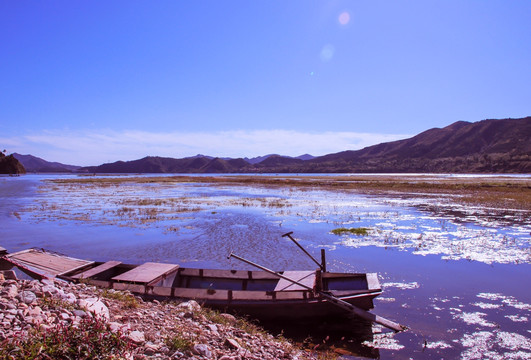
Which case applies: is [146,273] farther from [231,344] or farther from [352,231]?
[352,231]

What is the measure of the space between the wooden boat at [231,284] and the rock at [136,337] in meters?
3.45

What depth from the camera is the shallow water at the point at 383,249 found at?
31.8 ft

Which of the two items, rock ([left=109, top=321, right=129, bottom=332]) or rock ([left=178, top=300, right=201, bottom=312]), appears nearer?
rock ([left=109, top=321, right=129, bottom=332])

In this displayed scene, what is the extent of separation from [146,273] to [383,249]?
1304cm

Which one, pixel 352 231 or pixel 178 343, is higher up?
pixel 178 343

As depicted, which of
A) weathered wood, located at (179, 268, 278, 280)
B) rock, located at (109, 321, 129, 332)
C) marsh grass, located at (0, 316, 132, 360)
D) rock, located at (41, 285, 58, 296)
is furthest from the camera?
weathered wood, located at (179, 268, 278, 280)

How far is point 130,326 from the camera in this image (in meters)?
6.91

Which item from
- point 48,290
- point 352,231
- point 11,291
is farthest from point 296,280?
point 352,231

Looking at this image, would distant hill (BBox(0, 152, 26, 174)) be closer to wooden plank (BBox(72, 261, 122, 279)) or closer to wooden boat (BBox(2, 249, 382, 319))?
wooden boat (BBox(2, 249, 382, 319))

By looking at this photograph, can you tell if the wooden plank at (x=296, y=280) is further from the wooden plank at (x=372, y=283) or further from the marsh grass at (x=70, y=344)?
the marsh grass at (x=70, y=344)

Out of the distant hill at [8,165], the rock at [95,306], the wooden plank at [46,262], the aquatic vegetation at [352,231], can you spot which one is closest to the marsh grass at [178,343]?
the rock at [95,306]

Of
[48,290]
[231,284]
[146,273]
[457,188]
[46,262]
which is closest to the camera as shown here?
[48,290]

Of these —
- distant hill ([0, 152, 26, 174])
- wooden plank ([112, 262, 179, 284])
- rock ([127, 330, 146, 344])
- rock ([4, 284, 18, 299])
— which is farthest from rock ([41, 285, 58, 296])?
distant hill ([0, 152, 26, 174])

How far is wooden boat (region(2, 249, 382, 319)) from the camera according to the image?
Answer: 995 cm
